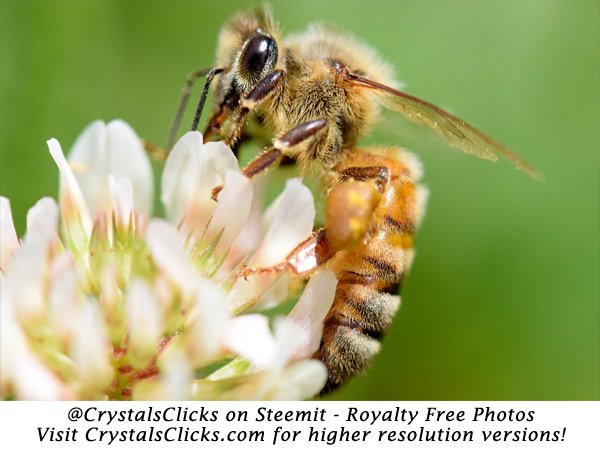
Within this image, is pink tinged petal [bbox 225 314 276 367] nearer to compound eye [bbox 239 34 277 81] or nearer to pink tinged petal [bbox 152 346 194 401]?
pink tinged petal [bbox 152 346 194 401]

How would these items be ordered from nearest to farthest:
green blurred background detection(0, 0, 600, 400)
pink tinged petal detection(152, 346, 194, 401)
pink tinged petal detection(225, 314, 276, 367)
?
pink tinged petal detection(152, 346, 194, 401), pink tinged petal detection(225, 314, 276, 367), green blurred background detection(0, 0, 600, 400)

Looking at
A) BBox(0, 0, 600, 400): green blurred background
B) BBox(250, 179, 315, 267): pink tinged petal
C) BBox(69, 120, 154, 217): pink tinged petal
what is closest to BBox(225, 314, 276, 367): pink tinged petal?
BBox(250, 179, 315, 267): pink tinged petal

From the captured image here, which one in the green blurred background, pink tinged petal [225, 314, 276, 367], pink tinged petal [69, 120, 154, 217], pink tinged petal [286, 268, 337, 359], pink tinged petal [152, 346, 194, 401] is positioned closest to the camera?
pink tinged petal [152, 346, 194, 401]

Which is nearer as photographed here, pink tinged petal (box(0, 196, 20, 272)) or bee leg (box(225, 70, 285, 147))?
pink tinged petal (box(0, 196, 20, 272))

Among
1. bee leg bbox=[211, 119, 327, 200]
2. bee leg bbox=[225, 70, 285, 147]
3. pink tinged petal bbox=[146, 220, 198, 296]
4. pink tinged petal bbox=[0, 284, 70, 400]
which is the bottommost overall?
pink tinged petal bbox=[0, 284, 70, 400]

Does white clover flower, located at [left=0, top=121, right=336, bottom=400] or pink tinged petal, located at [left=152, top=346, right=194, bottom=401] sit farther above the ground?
white clover flower, located at [left=0, top=121, right=336, bottom=400]

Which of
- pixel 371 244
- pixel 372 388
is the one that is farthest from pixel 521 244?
pixel 371 244
